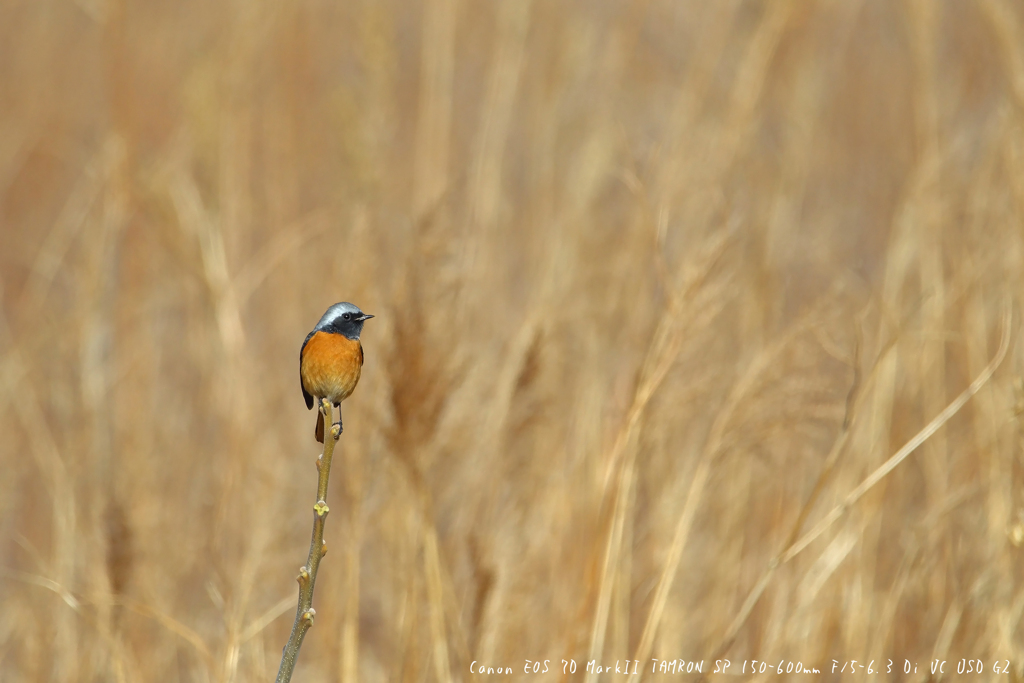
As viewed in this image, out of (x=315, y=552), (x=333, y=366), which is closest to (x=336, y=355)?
(x=333, y=366)

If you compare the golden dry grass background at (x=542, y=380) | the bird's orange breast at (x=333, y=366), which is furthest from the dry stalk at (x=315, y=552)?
the golden dry grass background at (x=542, y=380)

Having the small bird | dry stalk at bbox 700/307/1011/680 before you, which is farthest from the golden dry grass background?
the small bird

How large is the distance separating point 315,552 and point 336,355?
8.4 inches

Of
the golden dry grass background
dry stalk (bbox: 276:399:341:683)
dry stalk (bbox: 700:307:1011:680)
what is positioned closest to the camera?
dry stalk (bbox: 276:399:341:683)

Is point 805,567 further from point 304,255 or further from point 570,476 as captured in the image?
point 304,255

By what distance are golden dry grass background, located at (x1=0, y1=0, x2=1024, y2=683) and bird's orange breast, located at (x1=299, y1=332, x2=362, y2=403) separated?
0.55 m

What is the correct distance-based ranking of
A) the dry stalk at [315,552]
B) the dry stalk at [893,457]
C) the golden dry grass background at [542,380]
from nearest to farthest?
the dry stalk at [315,552] → the dry stalk at [893,457] → the golden dry grass background at [542,380]

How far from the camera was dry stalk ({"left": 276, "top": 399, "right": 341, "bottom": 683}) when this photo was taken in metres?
0.87

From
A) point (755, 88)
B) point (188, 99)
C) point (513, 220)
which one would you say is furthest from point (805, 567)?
point (188, 99)

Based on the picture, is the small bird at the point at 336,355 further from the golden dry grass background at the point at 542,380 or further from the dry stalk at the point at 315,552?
the golden dry grass background at the point at 542,380

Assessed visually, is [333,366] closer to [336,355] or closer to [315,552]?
[336,355]

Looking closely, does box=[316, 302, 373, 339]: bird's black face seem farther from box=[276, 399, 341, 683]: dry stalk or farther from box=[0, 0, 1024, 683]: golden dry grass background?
box=[0, 0, 1024, 683]: golden dry grass background

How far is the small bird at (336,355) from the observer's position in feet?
3.05

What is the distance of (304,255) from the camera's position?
3680 millimetres
